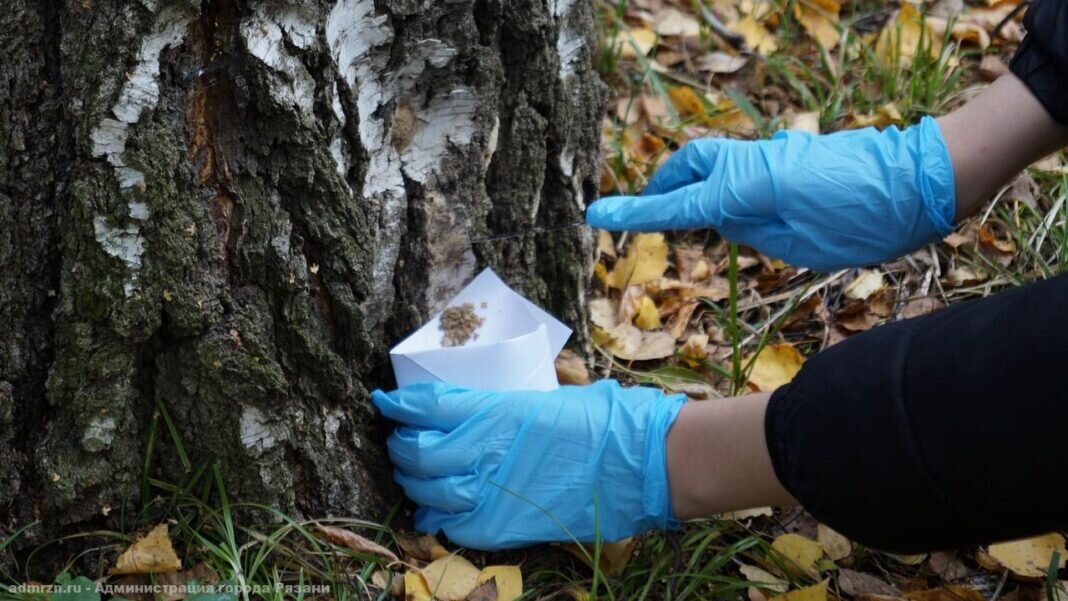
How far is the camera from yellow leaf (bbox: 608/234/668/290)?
Result: 2.11 m

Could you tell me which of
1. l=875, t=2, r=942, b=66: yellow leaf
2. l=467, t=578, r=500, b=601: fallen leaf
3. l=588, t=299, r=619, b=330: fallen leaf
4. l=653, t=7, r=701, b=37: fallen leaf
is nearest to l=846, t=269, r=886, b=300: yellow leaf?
l=588, t=299, r=619, b=330: fallen leaf

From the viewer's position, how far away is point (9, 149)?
3.94 ft

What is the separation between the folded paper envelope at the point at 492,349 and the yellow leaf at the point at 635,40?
1152 mm

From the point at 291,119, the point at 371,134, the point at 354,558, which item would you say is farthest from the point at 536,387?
the point at 291,119

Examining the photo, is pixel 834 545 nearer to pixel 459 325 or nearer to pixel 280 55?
pixel 459 325

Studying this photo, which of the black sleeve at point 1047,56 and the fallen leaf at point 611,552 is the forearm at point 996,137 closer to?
the black sleeve at point 1047,56

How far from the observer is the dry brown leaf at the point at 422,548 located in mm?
1562

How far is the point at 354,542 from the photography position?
60.2 inches

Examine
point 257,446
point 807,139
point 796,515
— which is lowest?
point 796,515

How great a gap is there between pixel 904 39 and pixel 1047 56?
112 centimetres

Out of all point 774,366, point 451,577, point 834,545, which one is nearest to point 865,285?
point 774,366

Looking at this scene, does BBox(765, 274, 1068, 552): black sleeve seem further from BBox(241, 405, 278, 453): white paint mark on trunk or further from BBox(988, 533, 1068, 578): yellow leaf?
BBox(241, 405, 278, 453): white paint mark on trunk

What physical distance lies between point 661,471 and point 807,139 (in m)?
0.64

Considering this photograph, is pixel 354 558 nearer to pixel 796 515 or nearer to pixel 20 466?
pixel 20 466
